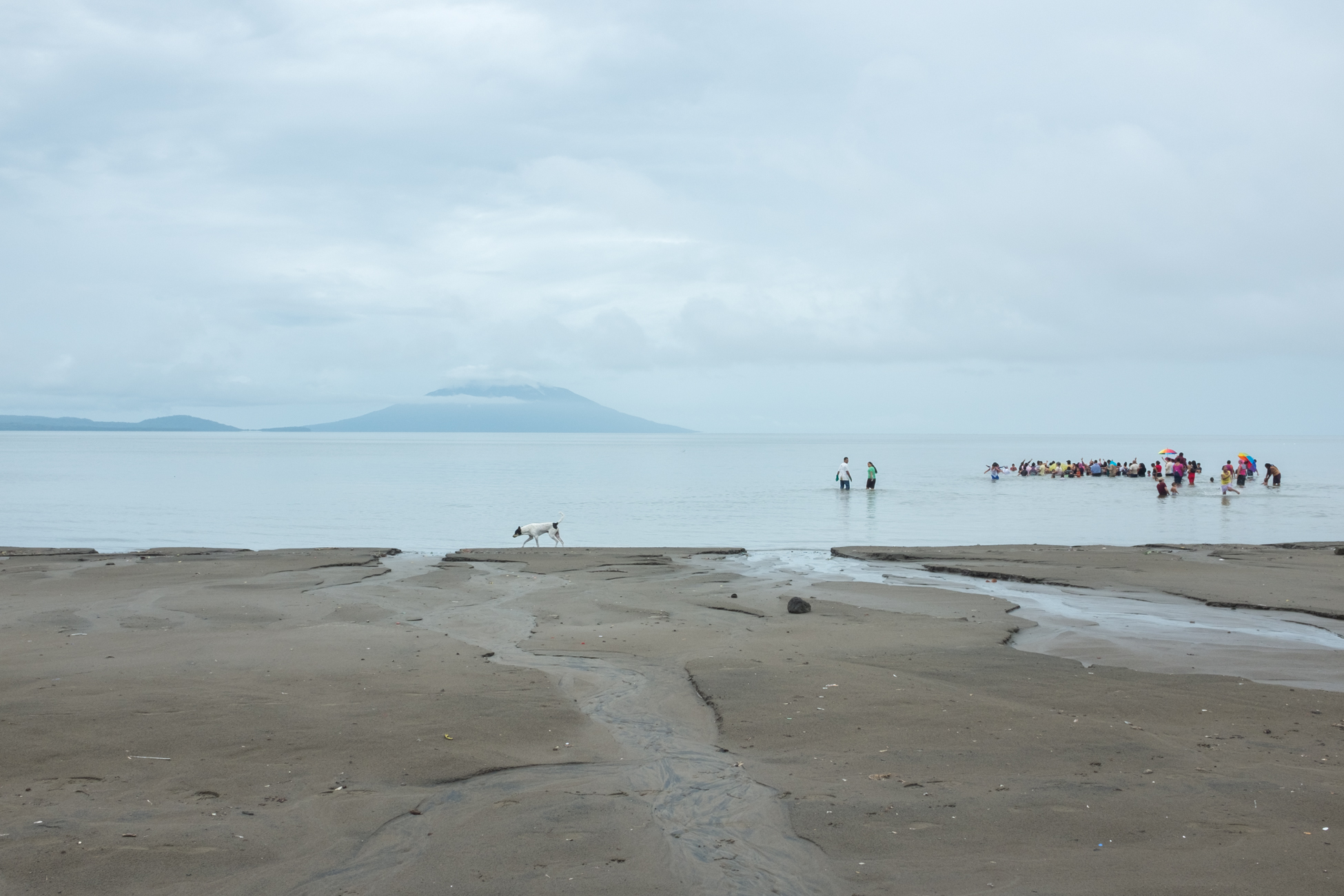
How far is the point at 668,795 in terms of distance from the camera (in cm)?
649

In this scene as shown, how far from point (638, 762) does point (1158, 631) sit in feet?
30.7

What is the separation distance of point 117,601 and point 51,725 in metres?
8.59

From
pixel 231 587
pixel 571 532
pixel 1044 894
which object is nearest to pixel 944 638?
pixel 1044 894

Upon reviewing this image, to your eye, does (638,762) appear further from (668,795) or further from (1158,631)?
(1158,631)

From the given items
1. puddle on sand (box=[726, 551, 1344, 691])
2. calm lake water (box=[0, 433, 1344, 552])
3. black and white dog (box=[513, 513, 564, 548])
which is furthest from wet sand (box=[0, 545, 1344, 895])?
calm lake water (box=[0, 433, 1344, 552])

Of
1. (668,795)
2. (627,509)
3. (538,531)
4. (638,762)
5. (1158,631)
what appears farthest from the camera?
(627,509)

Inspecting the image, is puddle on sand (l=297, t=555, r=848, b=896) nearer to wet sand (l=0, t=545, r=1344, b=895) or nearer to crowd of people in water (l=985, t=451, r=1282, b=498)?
wet sand (l=0, t=545, r=1344, b=895)

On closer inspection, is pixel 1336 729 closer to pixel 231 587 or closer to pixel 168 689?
pixel 168 689

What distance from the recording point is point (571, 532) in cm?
3356

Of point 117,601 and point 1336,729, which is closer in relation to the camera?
point 1336,729

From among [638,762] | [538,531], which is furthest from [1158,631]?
[538,531]

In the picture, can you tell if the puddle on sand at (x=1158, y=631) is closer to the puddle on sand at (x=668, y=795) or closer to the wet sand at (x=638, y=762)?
the wet sand at (x=638, y=762)

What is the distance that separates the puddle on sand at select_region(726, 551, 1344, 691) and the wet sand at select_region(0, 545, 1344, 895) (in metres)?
0.54

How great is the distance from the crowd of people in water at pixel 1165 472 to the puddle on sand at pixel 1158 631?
3513 cm
